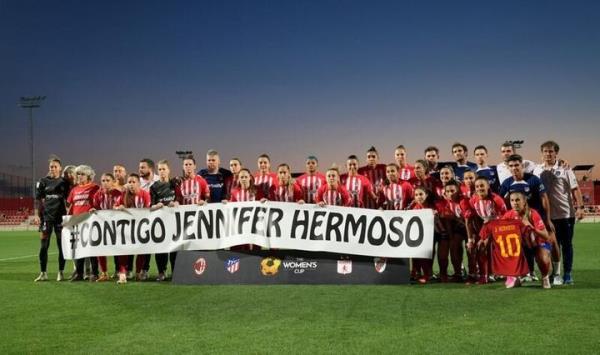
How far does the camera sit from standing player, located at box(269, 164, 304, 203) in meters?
8.52

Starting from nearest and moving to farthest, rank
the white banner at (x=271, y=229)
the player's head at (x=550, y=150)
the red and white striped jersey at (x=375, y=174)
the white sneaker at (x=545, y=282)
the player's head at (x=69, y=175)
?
the white sneaker at (x=545, y=282)
the player's head at (x=550, y=150)
the white banner at (x=271, y=229)
the red and white striped jersey at (x=375, y=174)
the player's head at (x=69, y=175)

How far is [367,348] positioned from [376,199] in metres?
4.60

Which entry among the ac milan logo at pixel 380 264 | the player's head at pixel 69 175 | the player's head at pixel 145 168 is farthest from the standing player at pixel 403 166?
the player's head at pixel 69 175

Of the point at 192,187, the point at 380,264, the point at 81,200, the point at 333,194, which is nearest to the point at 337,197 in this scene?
the point at 333,194

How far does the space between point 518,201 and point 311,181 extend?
3.14 metres

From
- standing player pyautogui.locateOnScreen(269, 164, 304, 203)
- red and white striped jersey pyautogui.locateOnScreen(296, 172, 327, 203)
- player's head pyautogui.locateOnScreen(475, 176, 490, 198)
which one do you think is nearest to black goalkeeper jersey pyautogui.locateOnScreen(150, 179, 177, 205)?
standing player pyautogui.locateOnScreen(269, 164, 304, 203)

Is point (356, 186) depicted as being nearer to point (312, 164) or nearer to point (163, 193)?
point (312, 164)

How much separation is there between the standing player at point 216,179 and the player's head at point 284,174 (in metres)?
1.12

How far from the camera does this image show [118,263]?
337 inches

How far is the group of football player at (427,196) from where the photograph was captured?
293 inches

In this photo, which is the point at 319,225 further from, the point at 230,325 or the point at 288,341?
the point at 288,341

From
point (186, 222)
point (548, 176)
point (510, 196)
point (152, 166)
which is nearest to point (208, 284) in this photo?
point (186, 222)

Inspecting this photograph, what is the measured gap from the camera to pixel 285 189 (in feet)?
28.5

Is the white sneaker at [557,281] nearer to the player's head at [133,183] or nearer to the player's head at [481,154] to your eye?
the player's head at [481,154]
